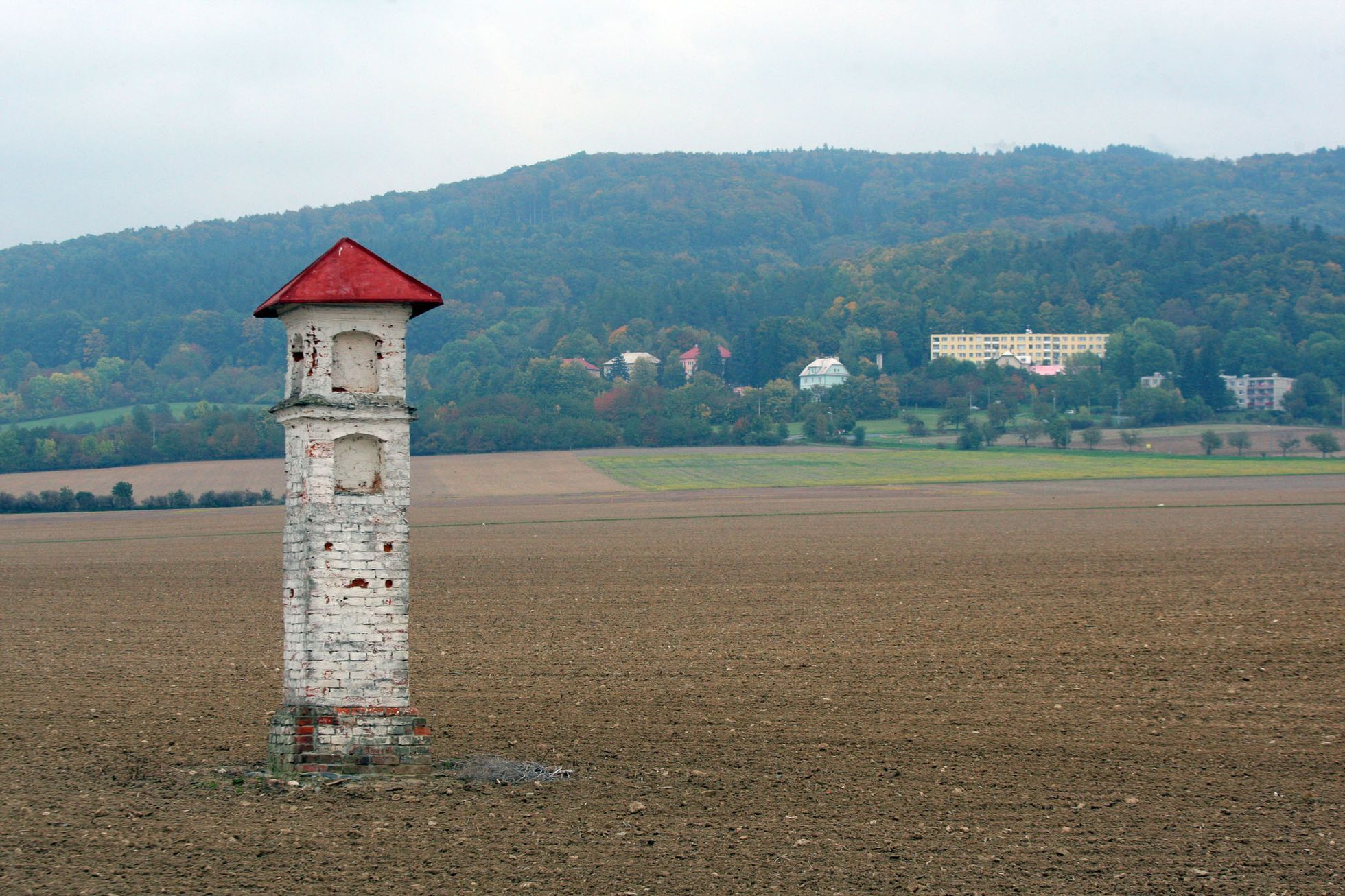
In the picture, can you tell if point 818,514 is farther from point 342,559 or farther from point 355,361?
point 342,559

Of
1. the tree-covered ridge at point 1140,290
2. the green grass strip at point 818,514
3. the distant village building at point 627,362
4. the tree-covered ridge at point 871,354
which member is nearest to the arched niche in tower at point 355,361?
the green grass strip at point 818,514

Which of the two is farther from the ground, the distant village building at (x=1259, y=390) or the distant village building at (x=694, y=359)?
the distant village building at (x=694, y=359)

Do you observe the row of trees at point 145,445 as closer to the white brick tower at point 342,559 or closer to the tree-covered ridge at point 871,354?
the tree-covered ridge at point 871,354

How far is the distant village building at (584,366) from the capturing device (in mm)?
125938

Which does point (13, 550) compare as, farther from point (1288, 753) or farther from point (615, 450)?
point (615, 450)

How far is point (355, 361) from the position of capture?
1478 centimetres

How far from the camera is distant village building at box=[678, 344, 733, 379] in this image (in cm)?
14862

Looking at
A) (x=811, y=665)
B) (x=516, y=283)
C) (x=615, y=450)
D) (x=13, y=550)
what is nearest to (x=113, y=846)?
(x=811, y=665)

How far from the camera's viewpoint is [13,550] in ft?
137

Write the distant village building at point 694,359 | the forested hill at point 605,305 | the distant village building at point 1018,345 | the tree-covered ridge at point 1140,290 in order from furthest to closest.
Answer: the distant village building at point 1018,345 → the distant village building at point 694,359 → the tree-covered ridge at point 1140,290 → the forested hill at point 605,305

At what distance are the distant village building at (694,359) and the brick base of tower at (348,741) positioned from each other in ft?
429

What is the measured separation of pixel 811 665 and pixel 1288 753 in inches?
268

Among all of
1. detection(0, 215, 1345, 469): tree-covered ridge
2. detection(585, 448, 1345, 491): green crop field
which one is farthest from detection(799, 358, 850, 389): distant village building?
detection(585, 448, 1345, 491): green crop field

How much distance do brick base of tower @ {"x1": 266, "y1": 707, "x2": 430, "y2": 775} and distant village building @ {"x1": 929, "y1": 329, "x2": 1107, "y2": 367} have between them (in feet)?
450
